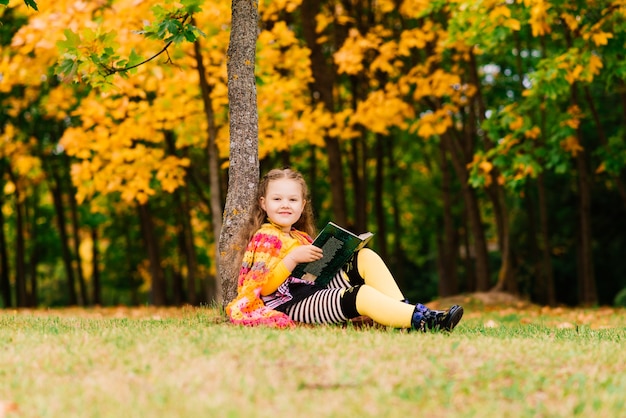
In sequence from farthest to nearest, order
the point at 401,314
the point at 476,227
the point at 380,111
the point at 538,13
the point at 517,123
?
the point at 476,227, the point at 380,111, the point at 517,123, the point at 538,13, the point at 401,314

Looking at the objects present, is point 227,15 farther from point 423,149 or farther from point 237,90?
point 423,149

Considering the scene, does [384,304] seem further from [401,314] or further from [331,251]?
[331,251]

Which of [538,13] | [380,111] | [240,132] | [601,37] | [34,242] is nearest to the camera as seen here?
[240,132]

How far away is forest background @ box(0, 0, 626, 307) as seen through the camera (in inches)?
399

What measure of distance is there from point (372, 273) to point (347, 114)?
733cm

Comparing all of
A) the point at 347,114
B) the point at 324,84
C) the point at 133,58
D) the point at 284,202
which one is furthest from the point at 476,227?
the point at 133,58

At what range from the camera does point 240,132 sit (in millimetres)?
6594

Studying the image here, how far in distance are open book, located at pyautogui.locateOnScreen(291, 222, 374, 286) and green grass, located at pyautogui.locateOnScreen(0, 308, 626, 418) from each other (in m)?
0.76

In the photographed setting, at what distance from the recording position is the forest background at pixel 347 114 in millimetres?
10133

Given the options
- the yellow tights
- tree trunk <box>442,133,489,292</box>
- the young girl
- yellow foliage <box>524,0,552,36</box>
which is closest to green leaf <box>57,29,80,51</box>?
the young girl

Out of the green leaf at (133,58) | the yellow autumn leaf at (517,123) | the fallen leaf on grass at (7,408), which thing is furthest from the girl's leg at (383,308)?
the yellow autumn leaf at (517,123)

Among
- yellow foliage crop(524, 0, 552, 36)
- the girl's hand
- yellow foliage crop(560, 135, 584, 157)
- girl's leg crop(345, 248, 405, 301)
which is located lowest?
girl's leg crop(345, 248, 405, 301)

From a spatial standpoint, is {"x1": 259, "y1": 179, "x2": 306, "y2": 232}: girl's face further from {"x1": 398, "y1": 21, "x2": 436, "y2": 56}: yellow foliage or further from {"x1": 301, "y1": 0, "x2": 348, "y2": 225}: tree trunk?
{"x1": 301, "y1": 0, "x2": 348, "y2": 225}: tree trunk

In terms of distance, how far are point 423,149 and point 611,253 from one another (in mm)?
6399
